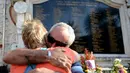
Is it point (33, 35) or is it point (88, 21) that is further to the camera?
point (88, 21)

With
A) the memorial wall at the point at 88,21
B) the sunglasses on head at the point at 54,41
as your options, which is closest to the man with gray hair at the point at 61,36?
the sunglasses on head at the point at 54,41

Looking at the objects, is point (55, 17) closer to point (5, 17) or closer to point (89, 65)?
point (5, 17)

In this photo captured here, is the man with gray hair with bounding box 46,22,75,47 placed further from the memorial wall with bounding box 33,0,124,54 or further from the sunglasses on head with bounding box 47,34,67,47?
the memorial wall with bounding box 33,0,124,54

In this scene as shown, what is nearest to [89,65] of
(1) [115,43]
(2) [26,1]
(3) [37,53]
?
(1) [115,43]

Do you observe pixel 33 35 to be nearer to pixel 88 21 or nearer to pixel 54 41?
pixel 54 41

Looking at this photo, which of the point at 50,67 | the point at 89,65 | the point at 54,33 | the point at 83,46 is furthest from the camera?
the point at 83,46

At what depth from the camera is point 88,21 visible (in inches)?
210

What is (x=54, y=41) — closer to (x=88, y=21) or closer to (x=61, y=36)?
(x=61, y=36)

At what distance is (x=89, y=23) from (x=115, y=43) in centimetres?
70

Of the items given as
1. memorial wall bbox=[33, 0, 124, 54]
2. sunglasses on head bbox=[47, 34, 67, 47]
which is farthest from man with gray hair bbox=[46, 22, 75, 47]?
memorial wall bbox=[33, 0, 124, 54]

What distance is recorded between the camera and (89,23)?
5.32 metres

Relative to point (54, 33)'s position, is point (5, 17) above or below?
above

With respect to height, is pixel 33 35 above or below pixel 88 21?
below

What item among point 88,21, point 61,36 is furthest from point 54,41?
point 88,21
